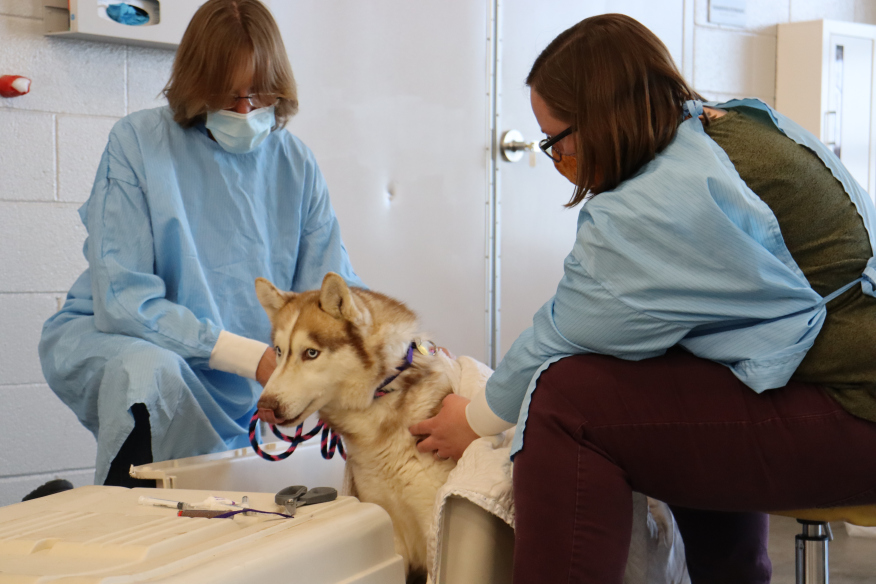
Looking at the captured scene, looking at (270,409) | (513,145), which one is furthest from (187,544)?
(513,145)

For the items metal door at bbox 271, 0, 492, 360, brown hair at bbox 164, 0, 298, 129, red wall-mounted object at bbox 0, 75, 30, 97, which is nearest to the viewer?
brown hair at bbox 164, 0, 298, 129

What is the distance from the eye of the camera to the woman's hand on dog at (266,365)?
4.52 ft

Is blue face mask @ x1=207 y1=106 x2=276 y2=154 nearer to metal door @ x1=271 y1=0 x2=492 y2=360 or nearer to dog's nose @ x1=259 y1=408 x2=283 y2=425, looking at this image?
dog's nose @ x1=259 y1=408 x2=283 y2=425

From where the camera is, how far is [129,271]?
1.43 meters

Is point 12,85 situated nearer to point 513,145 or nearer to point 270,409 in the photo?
point 270,409

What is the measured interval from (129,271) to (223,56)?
44 cm

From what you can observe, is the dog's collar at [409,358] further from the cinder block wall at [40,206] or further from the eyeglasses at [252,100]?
the cinder block wall at [40,206]

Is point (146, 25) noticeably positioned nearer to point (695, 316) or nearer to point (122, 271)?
point (122, 271)

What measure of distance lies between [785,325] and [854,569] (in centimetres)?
142

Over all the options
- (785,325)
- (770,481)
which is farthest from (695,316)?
(770,481)

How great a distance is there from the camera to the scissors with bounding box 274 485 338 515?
1000 mm

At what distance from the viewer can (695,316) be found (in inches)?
35.9

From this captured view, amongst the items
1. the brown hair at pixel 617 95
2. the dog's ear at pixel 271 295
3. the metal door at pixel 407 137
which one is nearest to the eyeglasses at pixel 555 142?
the brown hair at pixel 617 95

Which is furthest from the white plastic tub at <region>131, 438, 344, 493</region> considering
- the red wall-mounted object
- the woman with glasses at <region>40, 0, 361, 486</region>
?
the red wall-mounted object
